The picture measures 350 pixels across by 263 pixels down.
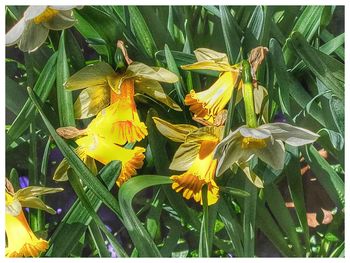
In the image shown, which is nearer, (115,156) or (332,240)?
(115,156)

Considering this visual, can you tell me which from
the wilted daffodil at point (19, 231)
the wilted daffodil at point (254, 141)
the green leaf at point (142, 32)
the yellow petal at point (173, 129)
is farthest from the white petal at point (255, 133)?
the wilted daffodil at point (19, 231)

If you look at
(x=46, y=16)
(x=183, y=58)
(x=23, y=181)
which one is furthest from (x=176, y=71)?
(x=23, y=181)

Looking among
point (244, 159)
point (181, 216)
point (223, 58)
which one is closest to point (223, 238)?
point (181, 216)

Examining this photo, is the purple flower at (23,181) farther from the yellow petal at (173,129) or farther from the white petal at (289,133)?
the white petal at (289,133)

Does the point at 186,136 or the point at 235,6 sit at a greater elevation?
the point at 235,6

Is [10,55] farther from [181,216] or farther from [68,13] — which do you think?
[181,216]

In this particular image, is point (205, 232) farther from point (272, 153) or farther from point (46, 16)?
point (46, 16)

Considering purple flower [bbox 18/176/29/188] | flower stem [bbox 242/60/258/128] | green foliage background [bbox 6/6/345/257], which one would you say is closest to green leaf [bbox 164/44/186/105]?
green foliage background [bbox 6/6/345/257]
